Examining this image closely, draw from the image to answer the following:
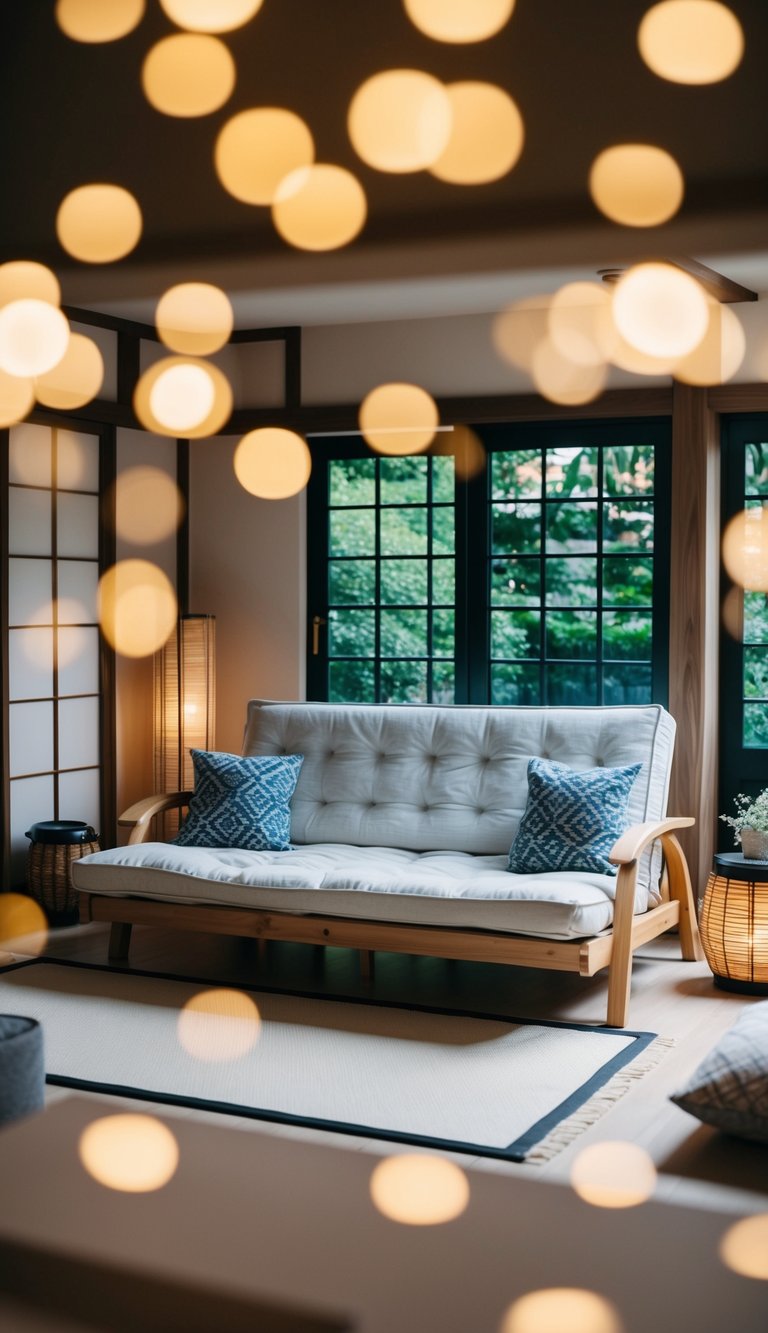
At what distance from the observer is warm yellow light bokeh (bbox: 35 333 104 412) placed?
5.62 m

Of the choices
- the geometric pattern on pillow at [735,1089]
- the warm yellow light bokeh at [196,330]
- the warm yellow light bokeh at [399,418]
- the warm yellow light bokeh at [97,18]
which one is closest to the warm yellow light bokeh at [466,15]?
the warm yellow light bokeh at [97,18]

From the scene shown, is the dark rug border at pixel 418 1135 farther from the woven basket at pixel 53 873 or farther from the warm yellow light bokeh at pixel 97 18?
the warm yellow light bokeh at pixel 97 18

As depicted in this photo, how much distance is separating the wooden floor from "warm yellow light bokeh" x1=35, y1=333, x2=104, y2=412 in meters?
2.24

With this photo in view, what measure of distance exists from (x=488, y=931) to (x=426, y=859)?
2.27 feet

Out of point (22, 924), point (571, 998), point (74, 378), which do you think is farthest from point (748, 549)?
point (22, 924)

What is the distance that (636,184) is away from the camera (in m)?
0.50

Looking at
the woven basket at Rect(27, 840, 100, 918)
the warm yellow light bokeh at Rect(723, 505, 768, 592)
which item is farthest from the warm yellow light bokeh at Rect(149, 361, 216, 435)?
the warm yellow light bokeh at Rect(723, 505, 768, 592)

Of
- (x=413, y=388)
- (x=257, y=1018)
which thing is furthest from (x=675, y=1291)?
(x=413, y=388)

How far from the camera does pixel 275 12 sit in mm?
526

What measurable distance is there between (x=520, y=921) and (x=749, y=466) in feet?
7.83

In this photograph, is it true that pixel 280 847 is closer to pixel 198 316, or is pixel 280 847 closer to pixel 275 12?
pixel 198 316

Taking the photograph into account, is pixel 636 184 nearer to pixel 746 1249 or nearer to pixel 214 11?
pixel 214 11

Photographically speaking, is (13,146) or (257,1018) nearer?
(13,146)

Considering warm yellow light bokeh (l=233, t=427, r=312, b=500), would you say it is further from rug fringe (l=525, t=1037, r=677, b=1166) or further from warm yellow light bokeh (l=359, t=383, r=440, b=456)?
rug fringe (l=525, t=1037, r=677, b=1166)
